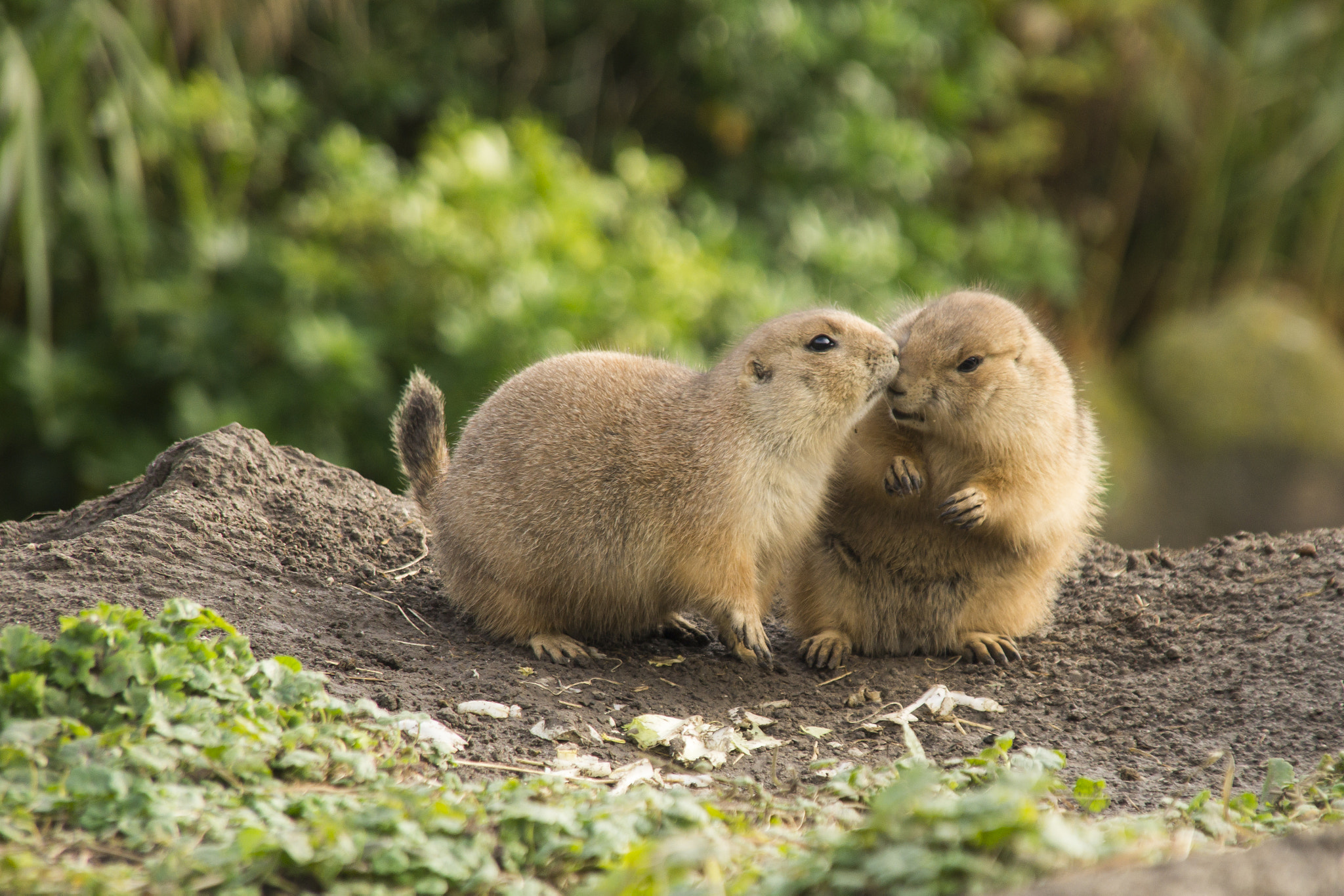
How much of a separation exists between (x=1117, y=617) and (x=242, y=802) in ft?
13.5

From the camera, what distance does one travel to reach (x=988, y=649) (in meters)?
5.33

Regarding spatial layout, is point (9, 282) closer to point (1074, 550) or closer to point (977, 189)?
point (1074, 550)

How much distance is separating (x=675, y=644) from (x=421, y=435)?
1490mm

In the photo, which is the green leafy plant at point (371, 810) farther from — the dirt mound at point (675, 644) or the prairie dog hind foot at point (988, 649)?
the prairie dog hind foot at point (988, 649)

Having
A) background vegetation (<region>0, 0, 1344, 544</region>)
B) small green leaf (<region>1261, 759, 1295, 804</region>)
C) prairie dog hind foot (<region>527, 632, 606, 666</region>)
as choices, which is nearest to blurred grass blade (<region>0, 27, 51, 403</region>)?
background vegetation (<region>0, 0, 1344, 544</region>)

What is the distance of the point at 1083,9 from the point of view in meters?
12.2

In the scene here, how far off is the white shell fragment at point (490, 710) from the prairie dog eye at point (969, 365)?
2156mm

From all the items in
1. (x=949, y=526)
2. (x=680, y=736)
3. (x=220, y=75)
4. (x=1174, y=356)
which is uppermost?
(x=220, y=75)

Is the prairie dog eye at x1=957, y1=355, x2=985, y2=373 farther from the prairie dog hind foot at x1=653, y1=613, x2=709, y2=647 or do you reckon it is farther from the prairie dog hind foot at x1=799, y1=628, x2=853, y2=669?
the prairie dog hind foot at x1=653, y1=613, x2=709, y2=647

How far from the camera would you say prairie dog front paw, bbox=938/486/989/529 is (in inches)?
194

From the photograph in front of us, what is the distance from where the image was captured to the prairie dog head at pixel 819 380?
4910 mm

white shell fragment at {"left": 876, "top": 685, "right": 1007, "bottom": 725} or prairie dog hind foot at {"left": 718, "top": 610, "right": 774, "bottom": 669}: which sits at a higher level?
prairie dog hind foot at {"left": 718, "top": 610, "right": 774, "bottom": 669}

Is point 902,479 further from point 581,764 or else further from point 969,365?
point 581,764

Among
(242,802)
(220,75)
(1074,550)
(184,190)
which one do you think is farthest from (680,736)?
(220,75)
